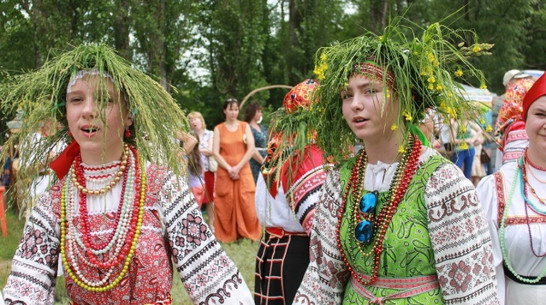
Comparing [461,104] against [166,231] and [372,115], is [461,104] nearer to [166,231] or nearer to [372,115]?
[372,115]

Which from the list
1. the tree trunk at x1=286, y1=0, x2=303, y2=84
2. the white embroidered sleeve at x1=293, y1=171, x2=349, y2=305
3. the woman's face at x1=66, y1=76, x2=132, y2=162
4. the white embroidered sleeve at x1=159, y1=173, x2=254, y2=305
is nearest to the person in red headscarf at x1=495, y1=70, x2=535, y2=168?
the white embroidered sleeve at x1=293, y1=171, x2=349, y2=305

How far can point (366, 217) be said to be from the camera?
2.62 meters

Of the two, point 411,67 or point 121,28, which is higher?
point 121,28

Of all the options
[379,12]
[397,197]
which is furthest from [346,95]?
[379,12]

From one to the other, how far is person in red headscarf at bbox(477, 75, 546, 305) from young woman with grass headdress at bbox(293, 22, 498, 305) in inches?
26.7

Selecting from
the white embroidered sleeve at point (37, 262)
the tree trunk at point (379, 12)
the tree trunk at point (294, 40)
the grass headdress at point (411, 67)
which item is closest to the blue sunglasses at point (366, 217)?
the grass headdress at point (411, 67)

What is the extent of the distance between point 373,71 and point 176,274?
477cm

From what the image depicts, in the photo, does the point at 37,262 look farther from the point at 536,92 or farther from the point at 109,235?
the point at 536,92

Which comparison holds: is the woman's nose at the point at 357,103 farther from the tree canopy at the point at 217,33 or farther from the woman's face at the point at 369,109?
the tree canopy at the point at 217,33

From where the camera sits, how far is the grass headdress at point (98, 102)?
8.93 feet

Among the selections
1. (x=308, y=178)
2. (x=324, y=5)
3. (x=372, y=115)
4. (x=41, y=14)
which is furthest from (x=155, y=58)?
(x=372, y=115)

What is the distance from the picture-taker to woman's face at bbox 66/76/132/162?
2668mm

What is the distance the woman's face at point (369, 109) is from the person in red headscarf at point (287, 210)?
893 mm

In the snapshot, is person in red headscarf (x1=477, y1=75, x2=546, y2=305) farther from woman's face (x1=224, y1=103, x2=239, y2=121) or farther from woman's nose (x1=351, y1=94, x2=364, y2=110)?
woman's face (x1=224, y1=103, x2=239, y2=121)
